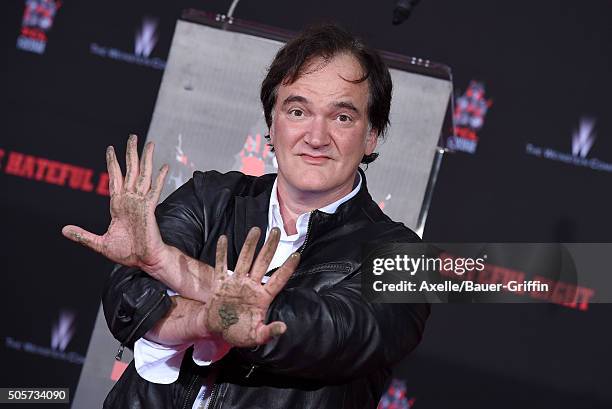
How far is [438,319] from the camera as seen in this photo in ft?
11.9

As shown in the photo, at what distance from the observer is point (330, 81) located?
166 centimetres

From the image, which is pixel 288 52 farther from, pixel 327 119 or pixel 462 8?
pixel 462 8

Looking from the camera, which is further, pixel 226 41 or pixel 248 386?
pixel 226 41

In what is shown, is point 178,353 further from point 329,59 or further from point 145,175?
point 329,59

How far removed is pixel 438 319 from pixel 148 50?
1681 millimetres

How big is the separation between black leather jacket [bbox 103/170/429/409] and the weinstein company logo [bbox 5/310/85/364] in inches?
88.7

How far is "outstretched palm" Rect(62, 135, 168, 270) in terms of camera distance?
1445 mm

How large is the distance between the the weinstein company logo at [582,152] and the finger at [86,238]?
99.2 inches

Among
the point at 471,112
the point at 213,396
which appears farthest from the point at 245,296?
the point at 471,112

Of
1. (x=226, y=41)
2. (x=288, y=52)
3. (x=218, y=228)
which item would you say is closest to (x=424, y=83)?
(x=226, y=41)

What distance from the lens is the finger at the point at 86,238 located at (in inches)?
57.8

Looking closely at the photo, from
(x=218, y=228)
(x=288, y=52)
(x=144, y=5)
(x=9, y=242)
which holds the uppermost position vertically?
(x=144, y=5)

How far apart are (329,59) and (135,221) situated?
0.50 meters
